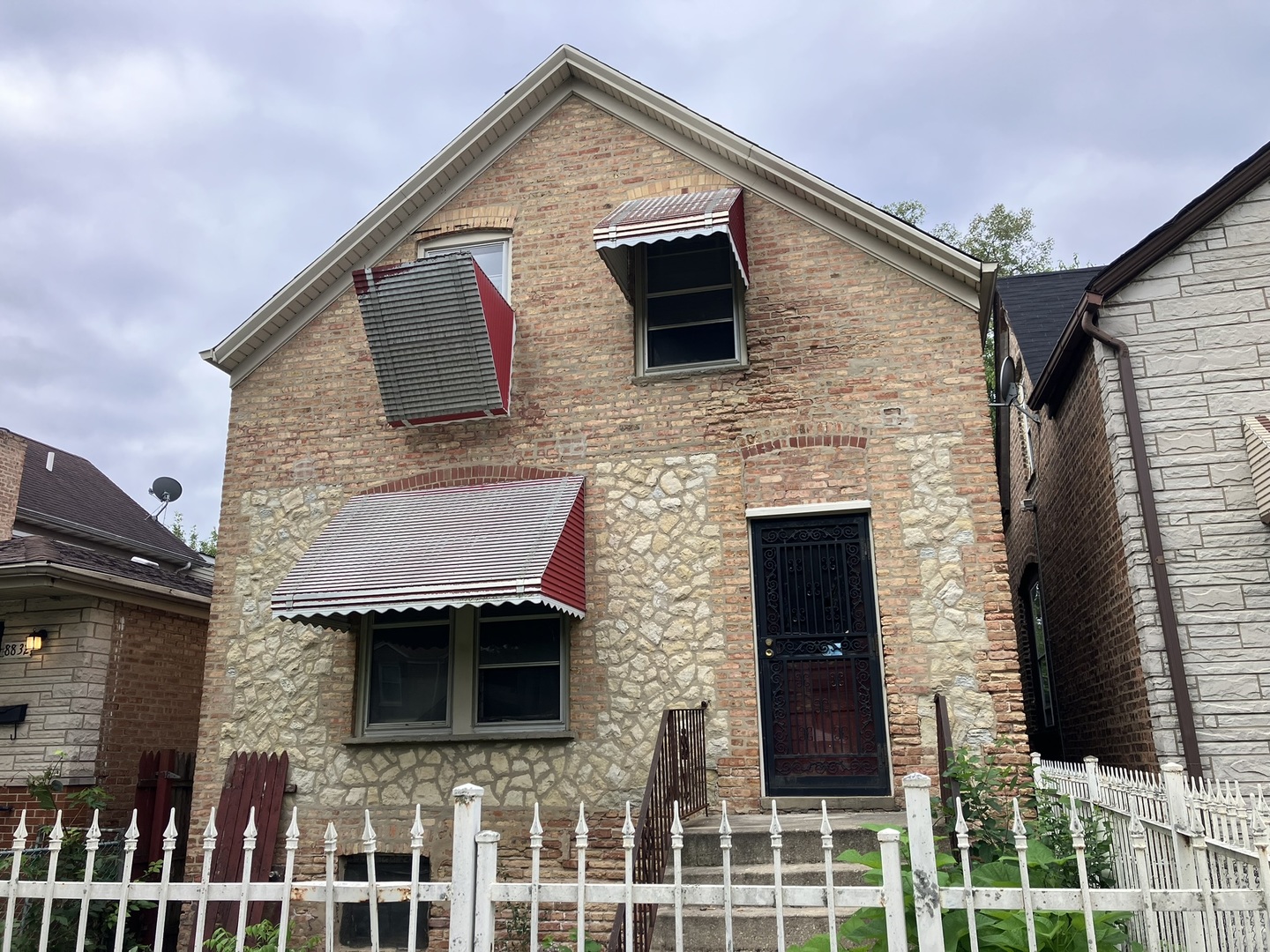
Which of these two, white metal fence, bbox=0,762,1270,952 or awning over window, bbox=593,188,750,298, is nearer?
white metal fence, bbox=0,762,1270,952

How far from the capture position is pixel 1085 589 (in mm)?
10062

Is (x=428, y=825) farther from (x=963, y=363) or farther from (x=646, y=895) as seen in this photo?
(x=963, y=363)

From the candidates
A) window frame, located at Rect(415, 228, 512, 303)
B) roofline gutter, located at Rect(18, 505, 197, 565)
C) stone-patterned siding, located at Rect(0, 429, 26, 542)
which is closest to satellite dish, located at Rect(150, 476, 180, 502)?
roofline gutter, located at Rect(18, 505, 197, 565)

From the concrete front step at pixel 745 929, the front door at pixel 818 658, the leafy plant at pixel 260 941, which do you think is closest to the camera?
the concrete front step at pixel 745 929

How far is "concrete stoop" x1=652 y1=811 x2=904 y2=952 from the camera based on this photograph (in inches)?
237

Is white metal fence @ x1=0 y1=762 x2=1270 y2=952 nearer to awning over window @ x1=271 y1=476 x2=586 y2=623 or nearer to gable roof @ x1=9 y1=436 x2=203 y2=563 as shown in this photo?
awning over window @ x1=271 y1=476 x2=586 y2=623

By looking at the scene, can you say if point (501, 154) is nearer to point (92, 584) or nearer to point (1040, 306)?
point (92, 584)

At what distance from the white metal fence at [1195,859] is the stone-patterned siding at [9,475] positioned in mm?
12744

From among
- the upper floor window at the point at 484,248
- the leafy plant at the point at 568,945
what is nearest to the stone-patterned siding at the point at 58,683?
the upper floor window at the point at 484,248

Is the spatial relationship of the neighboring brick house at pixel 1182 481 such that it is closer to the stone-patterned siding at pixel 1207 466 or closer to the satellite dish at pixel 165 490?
the stone-patterned siding at pixel 1207 466

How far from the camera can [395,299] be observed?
30.4ft

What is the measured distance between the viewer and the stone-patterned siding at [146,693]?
10.6m

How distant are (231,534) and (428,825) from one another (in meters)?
3.67

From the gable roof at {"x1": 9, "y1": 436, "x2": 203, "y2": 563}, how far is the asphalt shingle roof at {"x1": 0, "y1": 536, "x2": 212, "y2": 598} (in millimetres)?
6737
